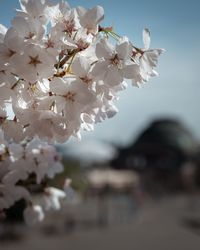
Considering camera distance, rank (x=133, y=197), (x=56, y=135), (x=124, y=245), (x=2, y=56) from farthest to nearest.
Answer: (x=133, y=197), (x=124, y=245), (x=56, y=135), (x=2, y=56)

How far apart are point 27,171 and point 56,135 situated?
1.07ft

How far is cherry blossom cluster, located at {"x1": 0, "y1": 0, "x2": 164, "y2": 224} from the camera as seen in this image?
817 mm

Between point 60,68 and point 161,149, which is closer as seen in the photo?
point 60,68

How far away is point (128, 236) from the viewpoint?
21.0 feet

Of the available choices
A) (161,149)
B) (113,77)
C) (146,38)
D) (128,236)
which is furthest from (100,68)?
(161,149)

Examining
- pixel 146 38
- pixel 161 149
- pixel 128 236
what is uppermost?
pixel 146 38

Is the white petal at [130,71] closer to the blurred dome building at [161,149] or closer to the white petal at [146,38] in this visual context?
the white petal at [146,38]

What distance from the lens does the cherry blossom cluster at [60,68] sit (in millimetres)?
817

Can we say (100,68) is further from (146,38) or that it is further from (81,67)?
(146,38)

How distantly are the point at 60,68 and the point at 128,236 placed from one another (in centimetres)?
578

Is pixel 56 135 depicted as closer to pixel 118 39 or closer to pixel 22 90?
pixel 22 90

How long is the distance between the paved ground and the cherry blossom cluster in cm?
462

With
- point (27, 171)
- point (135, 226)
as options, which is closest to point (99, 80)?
point (27, 171)

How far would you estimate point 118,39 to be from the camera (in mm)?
875
